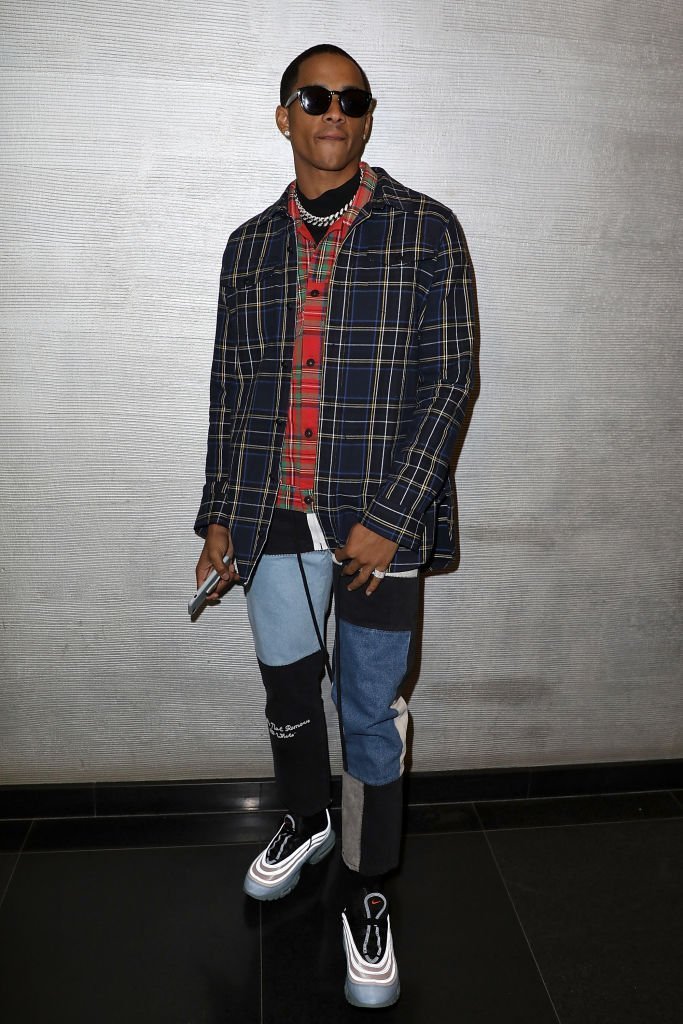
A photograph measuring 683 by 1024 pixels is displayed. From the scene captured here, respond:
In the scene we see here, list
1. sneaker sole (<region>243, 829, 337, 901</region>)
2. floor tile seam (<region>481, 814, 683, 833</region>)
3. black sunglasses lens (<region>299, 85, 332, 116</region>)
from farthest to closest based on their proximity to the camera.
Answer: floor tile seam (<region>481, 814, 683, 833</region>), sneaker sole (<region>243, 829, 337, 901</region>), black sunglasses lens (<region>299, 85, 332, 116</region>)

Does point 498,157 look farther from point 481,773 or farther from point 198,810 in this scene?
point 198,810

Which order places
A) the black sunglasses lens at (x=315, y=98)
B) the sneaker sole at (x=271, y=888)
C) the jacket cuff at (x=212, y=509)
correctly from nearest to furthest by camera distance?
the black sunglasses lens at (x=315, y=98) < the jacket cuff at (x=212, y=509) < the sneaker sole at (x=271, y=888)

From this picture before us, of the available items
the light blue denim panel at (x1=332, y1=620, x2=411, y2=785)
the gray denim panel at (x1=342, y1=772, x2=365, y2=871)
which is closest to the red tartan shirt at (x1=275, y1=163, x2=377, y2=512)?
the light blue denim panel at (x1=332, y1=620, x2=411, y2=785)

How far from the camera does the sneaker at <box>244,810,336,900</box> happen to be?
6.00ft

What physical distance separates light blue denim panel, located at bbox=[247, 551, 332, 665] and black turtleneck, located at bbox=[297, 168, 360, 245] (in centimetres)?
60

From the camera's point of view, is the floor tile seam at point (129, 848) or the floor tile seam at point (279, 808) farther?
the floor tile seam at point (279, 808)

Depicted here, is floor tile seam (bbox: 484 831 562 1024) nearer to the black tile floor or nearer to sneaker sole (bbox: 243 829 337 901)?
the black tile floor

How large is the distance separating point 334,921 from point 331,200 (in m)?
1.44

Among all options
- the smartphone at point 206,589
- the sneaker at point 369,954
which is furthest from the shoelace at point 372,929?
the smartphone at point 206,589

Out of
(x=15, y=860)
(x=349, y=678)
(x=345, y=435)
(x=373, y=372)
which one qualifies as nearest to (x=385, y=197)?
(x=373, y=372)

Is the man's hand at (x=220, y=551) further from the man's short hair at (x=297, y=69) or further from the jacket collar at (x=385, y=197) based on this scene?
the man's short hair at (x=297, y=69)

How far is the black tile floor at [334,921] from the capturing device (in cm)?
160

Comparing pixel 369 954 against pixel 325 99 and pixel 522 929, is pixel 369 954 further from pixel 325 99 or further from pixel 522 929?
pixel 325 99

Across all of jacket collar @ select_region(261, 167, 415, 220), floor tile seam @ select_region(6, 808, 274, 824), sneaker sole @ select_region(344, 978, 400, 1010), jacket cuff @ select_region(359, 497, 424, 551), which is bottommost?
sneaker sole @ select_region(344, 978, 400, 1010)
